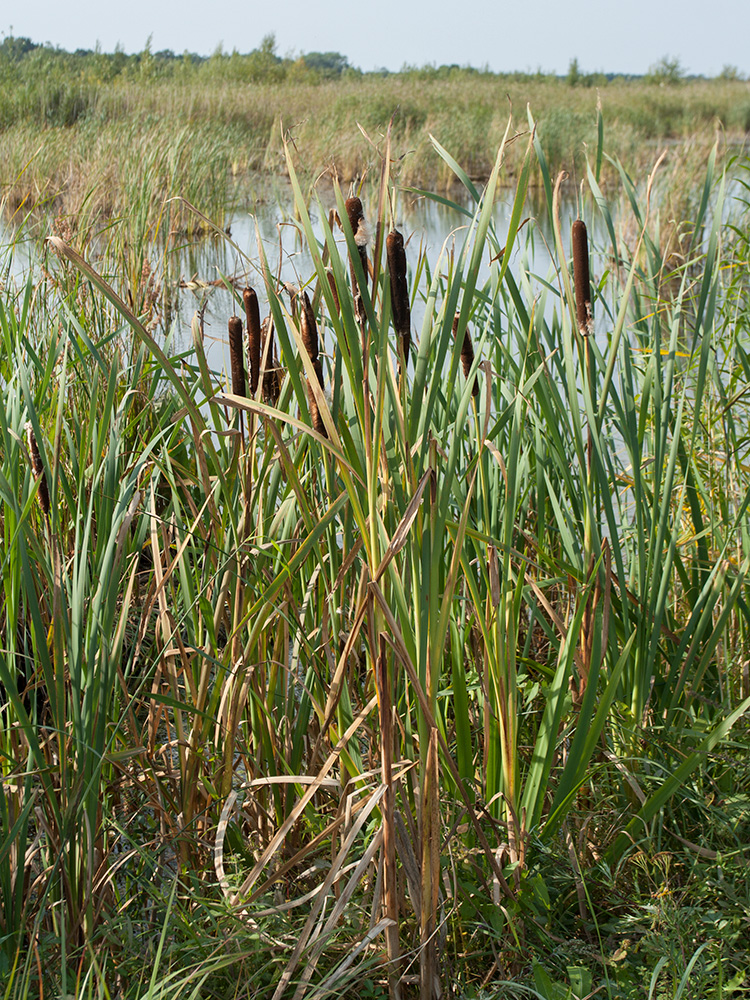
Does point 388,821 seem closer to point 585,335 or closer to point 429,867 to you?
point 429,867

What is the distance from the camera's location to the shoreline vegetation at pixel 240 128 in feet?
19.1

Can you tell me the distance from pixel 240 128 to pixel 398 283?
12996 mm

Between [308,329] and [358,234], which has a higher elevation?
[358,234]

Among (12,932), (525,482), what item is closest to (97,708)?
(12,932)

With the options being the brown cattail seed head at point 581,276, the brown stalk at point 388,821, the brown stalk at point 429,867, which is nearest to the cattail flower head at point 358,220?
the brown cattail seed head at point 581,276

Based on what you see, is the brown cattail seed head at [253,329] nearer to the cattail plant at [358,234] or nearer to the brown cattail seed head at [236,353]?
the brown cattail seed head at [236,353]

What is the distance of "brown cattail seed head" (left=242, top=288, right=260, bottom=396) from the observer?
92cm

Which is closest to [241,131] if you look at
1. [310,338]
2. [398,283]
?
[310,338]

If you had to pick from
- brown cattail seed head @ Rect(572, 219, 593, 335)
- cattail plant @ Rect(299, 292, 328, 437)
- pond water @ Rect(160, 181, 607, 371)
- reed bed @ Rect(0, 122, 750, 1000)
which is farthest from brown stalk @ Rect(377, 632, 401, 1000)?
pond water @ Rect(160, 181, 607, 371)

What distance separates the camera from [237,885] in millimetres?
1087

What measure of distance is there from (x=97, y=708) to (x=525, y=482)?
0.89 metres

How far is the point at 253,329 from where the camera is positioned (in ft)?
3.12

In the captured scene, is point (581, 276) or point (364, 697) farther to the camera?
point (364, 697)

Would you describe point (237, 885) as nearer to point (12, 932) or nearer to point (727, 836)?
point (12, 932)
